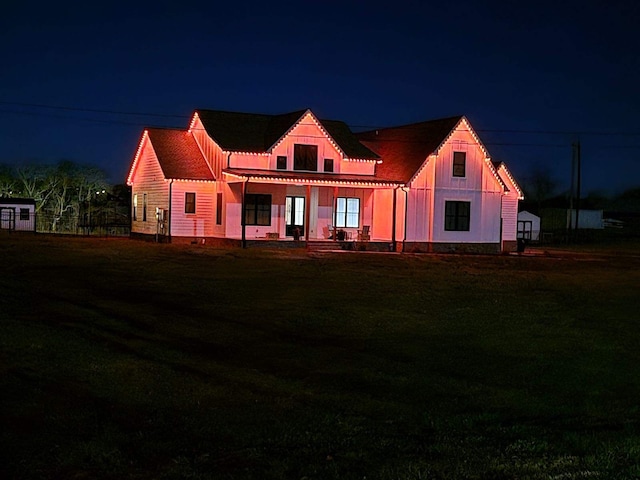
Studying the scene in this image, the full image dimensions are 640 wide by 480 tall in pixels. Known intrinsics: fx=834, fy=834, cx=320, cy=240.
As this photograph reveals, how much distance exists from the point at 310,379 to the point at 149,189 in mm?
34102

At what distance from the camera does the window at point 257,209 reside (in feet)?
134

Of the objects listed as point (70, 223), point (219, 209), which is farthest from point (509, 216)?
point (70, 223)

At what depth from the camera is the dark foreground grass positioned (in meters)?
7.51

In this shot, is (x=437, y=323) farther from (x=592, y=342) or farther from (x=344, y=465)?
(x=344, y=465)

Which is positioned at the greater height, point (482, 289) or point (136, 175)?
point (136, 175)

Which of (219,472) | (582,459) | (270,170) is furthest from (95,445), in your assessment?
(270,170)

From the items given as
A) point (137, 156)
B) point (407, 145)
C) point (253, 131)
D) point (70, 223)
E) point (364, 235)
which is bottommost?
point (70, 223)

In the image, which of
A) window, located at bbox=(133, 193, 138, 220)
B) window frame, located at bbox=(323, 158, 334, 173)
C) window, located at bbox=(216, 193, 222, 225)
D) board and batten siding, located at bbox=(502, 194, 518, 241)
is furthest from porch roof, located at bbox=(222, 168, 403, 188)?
window, located at bbox=(133, 193, 138, 220)

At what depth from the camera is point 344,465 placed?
729cm

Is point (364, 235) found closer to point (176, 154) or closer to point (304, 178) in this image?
point (304, 178)

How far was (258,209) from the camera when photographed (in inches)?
1614

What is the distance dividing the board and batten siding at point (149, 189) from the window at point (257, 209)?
4004 mm

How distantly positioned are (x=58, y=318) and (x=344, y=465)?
952 cm

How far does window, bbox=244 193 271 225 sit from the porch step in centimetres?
276
